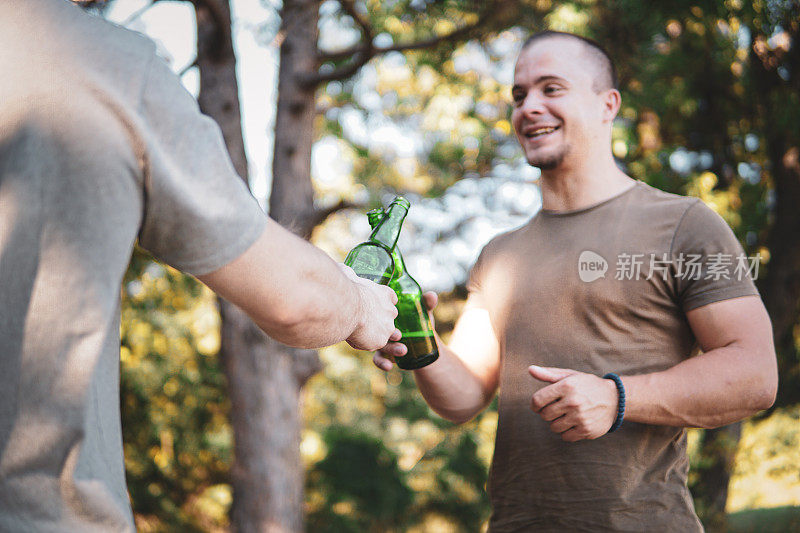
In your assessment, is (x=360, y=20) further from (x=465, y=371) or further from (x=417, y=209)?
(x=417, y=209)

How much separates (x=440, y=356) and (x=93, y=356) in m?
1.42

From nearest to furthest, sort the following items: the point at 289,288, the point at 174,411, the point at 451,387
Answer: the point at 289,288 → the point at 451,387 → the point at 174,411

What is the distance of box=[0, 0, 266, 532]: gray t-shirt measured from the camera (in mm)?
947

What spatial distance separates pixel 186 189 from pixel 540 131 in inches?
63.1

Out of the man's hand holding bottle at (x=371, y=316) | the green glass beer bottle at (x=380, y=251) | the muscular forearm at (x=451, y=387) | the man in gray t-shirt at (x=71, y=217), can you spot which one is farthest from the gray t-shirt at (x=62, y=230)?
the muscular forearm at (x=451, y=387)

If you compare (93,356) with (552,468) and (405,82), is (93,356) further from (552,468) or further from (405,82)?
(405,82)

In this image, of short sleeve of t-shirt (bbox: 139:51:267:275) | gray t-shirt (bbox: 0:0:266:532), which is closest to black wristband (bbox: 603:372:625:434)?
short sleeve of t-shirt (bbox: 139:51:267:275)

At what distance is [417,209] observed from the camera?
11461mm

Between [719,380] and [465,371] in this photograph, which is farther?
[465,371]

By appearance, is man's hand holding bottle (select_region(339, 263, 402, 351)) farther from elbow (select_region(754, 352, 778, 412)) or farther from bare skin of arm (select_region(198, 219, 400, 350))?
elbow (select_region(754, 352, 778, 412))

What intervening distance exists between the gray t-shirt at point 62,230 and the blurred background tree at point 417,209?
384cm

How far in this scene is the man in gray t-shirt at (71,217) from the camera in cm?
95

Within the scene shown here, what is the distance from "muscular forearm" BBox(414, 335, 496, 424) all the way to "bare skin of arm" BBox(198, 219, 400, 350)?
92cm

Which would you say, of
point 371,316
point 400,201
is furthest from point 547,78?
point 371,316
